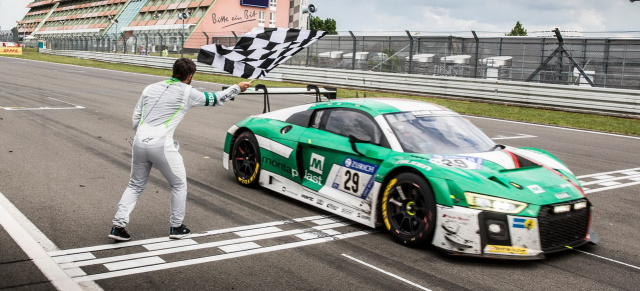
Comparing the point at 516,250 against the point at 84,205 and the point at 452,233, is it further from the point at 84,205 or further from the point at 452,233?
the point at 84,205

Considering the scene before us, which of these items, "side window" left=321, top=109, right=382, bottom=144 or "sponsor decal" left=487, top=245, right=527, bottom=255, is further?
"side window" left=321, top=109, right=382, bottom=144

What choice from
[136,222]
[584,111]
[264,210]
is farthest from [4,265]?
[584,111]

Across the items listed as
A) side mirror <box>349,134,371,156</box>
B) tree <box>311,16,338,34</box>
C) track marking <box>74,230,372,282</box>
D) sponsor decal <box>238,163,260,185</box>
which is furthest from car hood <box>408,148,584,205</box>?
tree <box>311,16,338,34</box>

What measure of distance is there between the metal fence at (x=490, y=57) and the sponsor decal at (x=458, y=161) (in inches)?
648

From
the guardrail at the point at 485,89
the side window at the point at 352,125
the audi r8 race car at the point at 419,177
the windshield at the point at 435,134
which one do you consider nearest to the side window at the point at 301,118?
the audi r8 race car at the point at 419,177

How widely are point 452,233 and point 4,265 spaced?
3.61 meters

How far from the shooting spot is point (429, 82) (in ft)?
76.9

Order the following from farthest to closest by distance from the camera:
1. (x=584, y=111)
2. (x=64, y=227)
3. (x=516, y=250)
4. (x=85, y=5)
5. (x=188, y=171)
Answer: (x=85, y=5) < (x=584, y=111) < (x=188, y=171) < (x=64, y=227) < (x=516, y=250)

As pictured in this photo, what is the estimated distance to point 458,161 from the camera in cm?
568

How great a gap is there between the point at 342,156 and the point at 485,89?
1620 cm

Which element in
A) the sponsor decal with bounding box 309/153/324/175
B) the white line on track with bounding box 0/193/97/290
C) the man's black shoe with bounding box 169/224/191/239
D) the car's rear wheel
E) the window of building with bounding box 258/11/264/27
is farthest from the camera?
the window of building with bounding box 258/11/264/27

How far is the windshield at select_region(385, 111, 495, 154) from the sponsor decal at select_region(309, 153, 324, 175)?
870mm

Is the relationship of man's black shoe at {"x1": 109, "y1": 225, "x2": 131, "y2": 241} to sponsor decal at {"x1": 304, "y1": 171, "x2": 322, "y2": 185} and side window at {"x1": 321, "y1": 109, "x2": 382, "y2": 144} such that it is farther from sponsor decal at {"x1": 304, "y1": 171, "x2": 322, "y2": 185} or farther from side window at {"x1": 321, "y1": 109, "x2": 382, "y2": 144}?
side window at {"x1": 321, "y1": 109, "x2": 382, "y2": 144}

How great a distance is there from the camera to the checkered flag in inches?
338
